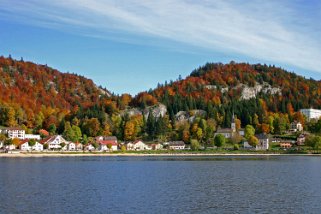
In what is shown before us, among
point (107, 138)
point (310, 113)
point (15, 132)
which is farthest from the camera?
point (310, 113)

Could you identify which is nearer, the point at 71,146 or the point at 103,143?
the point at 71,146

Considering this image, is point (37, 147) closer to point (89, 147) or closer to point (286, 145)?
point (89, 147)

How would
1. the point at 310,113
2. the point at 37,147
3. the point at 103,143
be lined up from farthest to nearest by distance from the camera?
the point at 310,113 → the point at 103,143 → the point at 37,147

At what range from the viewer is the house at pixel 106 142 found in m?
135

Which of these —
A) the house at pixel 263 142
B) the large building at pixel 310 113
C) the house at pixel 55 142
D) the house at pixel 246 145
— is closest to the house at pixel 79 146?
the house at pixel 55 142

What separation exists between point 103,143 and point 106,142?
101cm

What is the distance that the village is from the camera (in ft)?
407

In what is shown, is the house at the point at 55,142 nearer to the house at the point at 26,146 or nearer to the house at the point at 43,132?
the house at the point at 26,146

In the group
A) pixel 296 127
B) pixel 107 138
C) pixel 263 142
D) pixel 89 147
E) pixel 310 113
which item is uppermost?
pixel 310 113

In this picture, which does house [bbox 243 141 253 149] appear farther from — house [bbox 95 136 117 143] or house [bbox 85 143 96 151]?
house [bbox 85 143 96 151]

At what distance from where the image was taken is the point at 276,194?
3812 cm

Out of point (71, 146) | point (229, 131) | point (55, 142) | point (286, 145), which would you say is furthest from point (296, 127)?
point (55, 142)

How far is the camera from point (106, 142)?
450ft

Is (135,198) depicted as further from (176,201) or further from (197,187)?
(197,187)
